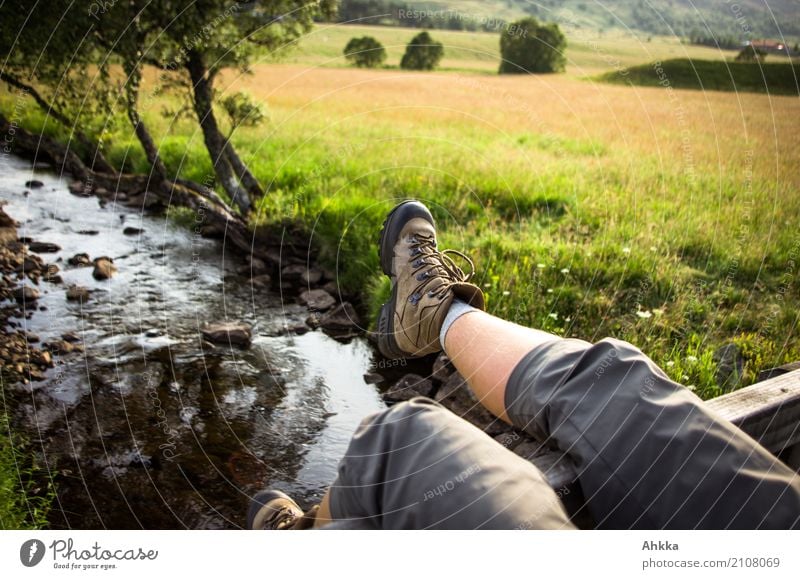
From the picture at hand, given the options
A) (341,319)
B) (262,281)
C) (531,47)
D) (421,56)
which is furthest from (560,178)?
(262,281)

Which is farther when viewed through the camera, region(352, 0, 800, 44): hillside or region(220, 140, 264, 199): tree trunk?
region(220, 140, 264, 199): tree trunk

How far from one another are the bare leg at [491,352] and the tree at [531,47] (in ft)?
7.21

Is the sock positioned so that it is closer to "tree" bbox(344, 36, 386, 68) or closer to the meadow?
the meadow

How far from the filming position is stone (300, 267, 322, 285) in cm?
437

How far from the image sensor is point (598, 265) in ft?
12.0

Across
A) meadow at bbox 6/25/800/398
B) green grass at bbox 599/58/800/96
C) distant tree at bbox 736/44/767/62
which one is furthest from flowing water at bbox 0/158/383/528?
green grass at bbox 599/58/800/96

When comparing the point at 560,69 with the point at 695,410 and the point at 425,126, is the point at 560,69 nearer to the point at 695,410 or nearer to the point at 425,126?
the point at 425,126

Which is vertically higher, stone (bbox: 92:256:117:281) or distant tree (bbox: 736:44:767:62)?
distant tree (bbox: 736:44:767:62)

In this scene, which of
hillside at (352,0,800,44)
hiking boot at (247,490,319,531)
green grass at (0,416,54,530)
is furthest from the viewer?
hillside at (352,0,800,44)

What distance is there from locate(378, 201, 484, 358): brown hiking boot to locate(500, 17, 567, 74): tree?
1.62 m

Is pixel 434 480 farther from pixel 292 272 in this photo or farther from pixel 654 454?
pixel 292 272

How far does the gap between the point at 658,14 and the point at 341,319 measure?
2.30 metres

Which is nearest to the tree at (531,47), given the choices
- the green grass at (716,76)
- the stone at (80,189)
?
the green grass at (716,76)

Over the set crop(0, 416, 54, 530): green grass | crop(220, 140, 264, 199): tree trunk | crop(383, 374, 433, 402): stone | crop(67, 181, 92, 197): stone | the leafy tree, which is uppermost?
the leafy tree
